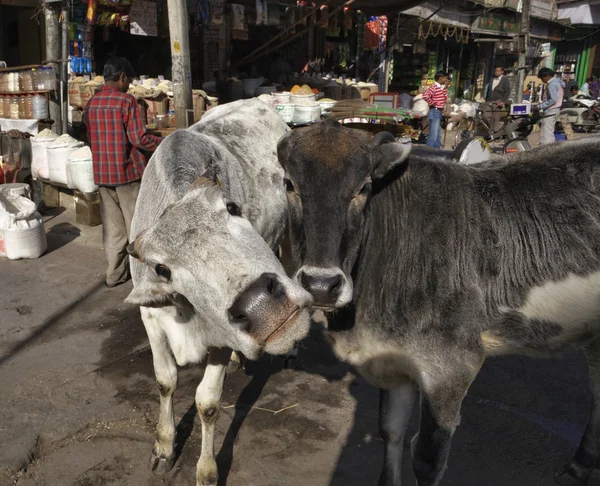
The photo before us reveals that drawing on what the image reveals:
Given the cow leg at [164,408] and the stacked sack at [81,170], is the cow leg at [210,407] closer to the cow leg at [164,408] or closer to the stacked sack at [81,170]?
the cow leg at [164,408]

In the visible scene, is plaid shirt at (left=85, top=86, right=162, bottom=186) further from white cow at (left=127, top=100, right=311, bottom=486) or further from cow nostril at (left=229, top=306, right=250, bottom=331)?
cow nostril at (left=229, top=306, right=250, bottom=331)

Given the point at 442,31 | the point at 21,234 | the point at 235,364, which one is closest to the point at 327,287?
the point at 235,364

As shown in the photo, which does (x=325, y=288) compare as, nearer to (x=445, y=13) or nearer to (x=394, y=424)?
(x=394, y=424)

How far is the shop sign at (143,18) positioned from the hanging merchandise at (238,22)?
1.68m

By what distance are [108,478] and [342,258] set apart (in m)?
1.80

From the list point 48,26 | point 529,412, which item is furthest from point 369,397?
point 48,26

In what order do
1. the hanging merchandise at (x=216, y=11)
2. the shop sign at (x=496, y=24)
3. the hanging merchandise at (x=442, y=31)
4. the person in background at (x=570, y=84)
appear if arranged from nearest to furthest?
the hanging merchandise at (x=216, y=11) → the hanging merchandise at (x=442, y=31) → the shop sign at (x=496, y=24) → the person in background at (x=570, y=84)

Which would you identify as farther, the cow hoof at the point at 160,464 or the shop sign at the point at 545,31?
the shop sign at the point at 545,31

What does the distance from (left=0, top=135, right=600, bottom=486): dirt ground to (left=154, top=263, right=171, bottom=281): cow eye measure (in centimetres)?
142

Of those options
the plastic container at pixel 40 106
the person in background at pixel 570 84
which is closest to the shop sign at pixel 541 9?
A: the person in background at pixel 570 84

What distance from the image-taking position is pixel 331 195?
2469 mm

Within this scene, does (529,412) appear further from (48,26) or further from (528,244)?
(48,26)

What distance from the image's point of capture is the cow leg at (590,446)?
10.2 ft

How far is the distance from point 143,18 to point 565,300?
8.78 meters
